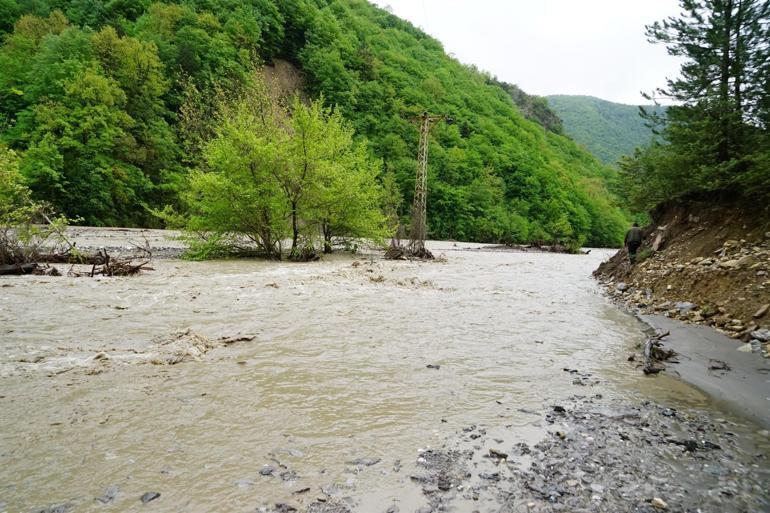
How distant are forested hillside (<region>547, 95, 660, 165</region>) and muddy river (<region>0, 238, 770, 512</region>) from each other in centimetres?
12556

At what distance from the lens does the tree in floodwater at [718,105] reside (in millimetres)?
10727

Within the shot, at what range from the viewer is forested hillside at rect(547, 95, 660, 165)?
123 meters

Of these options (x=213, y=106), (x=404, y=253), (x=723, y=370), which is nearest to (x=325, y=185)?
(x=404, y=253)

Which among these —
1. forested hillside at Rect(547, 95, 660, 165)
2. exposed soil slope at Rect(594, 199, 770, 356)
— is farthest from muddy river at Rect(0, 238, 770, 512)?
forested hillside at Rect(547, 95, 660, 165)

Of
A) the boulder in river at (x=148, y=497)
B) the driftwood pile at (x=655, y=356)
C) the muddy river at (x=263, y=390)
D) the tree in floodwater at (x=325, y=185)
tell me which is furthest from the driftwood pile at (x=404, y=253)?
the boulder in river at (x=148, y=497)

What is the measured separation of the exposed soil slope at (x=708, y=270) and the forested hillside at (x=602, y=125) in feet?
380

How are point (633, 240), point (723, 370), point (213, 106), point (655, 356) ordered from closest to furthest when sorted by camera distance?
point (723, 370), point (655, 356), point (633, 240), point (213, 106)


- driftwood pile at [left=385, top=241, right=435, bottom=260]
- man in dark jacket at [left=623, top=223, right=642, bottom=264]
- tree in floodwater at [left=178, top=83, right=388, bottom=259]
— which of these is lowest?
driftwood pile at [left=385, top=241, right=435, bottom=260]

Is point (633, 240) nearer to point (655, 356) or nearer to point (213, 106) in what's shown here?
point (655, 356)

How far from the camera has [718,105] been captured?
1122 centimetres

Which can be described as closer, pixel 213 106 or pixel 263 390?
pixel 263 390

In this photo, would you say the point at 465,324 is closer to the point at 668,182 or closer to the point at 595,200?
the point at 668,182

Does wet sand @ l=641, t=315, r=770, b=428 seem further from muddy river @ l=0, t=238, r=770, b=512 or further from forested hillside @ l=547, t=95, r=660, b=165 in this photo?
forested hillside @ l=547, t=95, r=660, b=165

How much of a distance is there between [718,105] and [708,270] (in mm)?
5231
